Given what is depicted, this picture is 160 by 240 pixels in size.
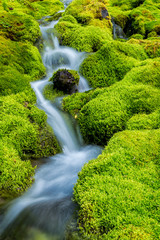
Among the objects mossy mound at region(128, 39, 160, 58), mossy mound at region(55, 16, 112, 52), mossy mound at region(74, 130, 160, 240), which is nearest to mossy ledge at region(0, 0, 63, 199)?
mossy mound at region(74, 130, 160, 240)

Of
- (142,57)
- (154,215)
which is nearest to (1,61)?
(142,57)

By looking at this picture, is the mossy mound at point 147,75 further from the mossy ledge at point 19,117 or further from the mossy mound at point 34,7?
the mossy mound at point 34,7

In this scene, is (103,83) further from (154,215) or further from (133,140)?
(154,215)

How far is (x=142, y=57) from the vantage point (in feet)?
36.8

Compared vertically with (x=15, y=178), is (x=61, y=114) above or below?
below

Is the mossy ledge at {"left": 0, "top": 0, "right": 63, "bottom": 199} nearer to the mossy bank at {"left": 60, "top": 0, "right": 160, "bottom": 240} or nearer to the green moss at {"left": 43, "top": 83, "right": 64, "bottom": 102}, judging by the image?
the green moss at {"left": 43, "top": 83, "right": 64, "bottom": 102}

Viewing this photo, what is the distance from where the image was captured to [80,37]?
12867mm

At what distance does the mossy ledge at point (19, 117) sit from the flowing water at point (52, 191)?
13.0 inches

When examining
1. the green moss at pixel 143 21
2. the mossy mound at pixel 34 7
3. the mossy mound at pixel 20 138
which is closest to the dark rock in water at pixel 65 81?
the mossy mound at pixel 20 138

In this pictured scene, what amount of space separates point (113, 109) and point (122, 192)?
11.9ft

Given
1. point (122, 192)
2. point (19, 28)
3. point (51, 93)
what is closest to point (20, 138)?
point (122, 192)

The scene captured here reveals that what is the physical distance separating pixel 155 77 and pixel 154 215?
598cm

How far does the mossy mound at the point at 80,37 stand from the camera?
41.2 feet

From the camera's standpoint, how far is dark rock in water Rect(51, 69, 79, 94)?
29.4 feet
